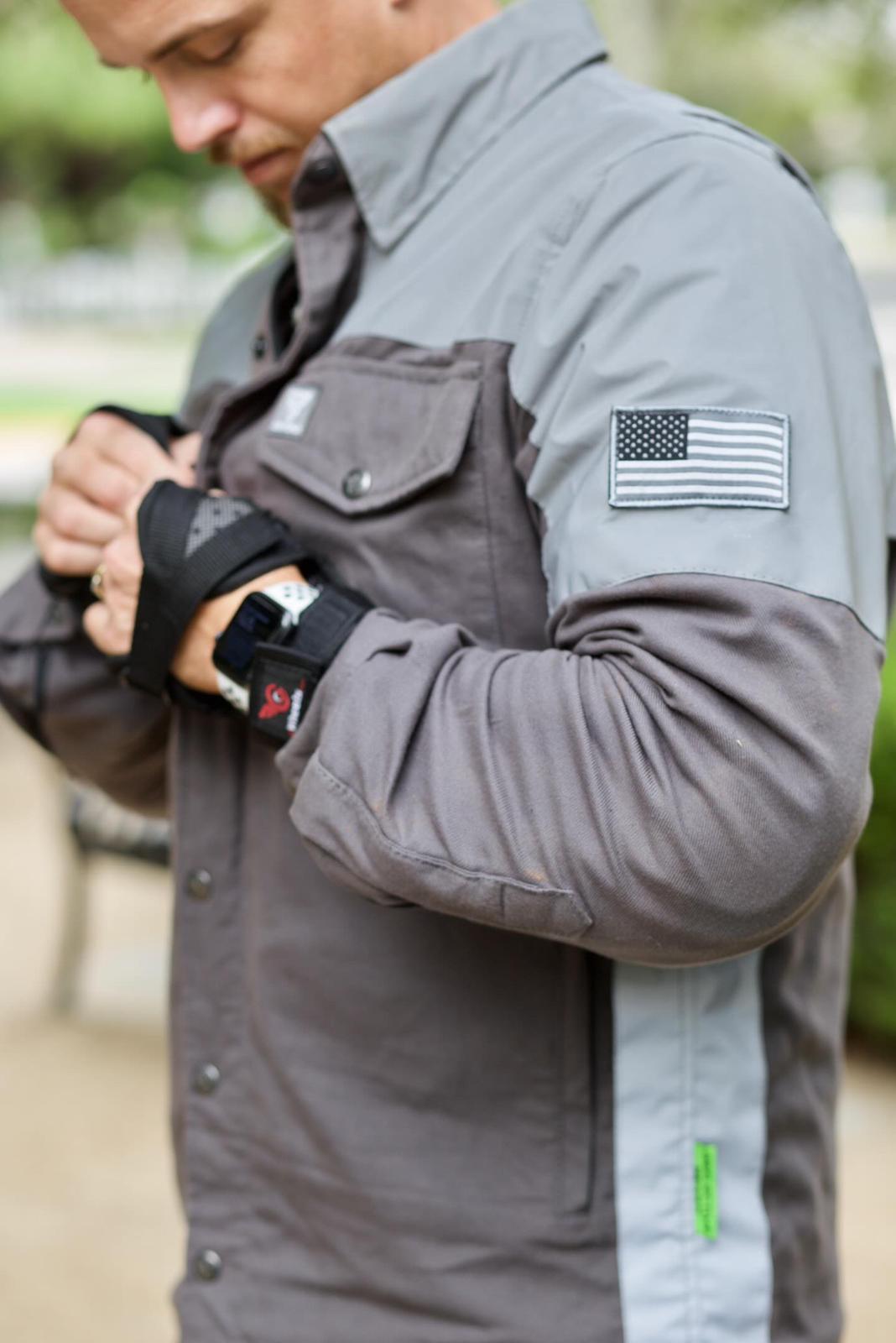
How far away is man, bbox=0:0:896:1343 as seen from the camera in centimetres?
120

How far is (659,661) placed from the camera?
3.90ft

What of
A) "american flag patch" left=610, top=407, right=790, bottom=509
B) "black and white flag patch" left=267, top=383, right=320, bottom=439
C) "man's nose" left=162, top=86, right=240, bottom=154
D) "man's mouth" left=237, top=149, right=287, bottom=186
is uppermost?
"man's nose" left=162, top=86, right=240, bottom=154

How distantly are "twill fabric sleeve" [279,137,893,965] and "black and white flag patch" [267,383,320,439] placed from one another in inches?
Result: 9.4

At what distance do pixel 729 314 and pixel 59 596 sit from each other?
84 cm

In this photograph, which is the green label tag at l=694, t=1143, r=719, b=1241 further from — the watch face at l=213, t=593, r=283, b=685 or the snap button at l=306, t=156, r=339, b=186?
the snap button at l=306, t=156, r=339, b=186

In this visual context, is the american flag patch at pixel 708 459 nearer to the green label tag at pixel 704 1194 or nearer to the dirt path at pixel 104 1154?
the green label tag at pixel 704 1194

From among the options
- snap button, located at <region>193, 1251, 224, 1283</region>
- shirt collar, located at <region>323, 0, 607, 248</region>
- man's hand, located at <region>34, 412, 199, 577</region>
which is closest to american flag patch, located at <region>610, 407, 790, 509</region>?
shirt collar, located at <region>323, 0, 607, 248</region>

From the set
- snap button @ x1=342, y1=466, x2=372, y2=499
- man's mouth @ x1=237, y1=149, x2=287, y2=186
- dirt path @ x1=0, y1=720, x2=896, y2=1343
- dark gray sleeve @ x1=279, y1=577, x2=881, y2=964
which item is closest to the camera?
dark gray sleeve @ x1=279, y1=577, x2=881, y2=964

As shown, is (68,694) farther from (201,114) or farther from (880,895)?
(880,895)

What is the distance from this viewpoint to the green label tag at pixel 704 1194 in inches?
55.2

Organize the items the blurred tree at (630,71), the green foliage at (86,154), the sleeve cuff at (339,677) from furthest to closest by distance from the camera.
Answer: the green foliage at (86,154)
the blurred tree at (630,71)
the sleeve cuff at (339,677)

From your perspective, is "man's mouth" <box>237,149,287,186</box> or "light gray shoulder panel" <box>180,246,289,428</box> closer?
"man's mouth" <box>237,149,287,186</box>

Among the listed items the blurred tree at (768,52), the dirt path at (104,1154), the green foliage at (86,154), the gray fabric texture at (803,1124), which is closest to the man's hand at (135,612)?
the gray fabric texture at (803,1124)

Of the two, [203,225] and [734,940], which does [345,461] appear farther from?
[203,225]
